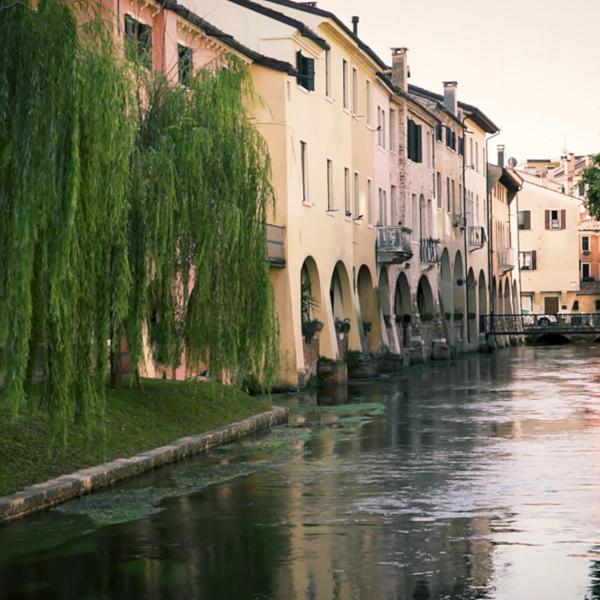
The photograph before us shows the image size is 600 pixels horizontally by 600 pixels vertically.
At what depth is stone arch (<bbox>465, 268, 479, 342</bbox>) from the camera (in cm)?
7081

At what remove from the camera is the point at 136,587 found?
9.92 m

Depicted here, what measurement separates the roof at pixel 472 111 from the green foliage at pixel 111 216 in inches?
1756

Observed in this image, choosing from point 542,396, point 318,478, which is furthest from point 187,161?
point 542,396

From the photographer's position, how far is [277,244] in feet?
116

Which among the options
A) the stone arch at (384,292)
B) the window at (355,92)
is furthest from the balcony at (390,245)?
the window at (355,92)

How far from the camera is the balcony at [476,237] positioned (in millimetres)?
71375

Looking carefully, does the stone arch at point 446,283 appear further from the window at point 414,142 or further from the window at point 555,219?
the window at point 555,219

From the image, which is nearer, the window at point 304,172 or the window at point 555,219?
the window at point 304,172

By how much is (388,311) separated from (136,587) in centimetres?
4044

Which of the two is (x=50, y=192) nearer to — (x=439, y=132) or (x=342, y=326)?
(x=342, y=326)

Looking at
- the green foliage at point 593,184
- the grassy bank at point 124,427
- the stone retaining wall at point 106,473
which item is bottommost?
the stone retaining wall at point 106,473

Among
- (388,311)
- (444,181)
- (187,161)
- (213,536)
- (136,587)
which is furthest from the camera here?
(444,181)

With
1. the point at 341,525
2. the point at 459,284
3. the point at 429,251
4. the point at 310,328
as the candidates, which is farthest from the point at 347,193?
the point at 341,525

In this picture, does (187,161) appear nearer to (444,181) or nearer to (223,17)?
(223,17)
